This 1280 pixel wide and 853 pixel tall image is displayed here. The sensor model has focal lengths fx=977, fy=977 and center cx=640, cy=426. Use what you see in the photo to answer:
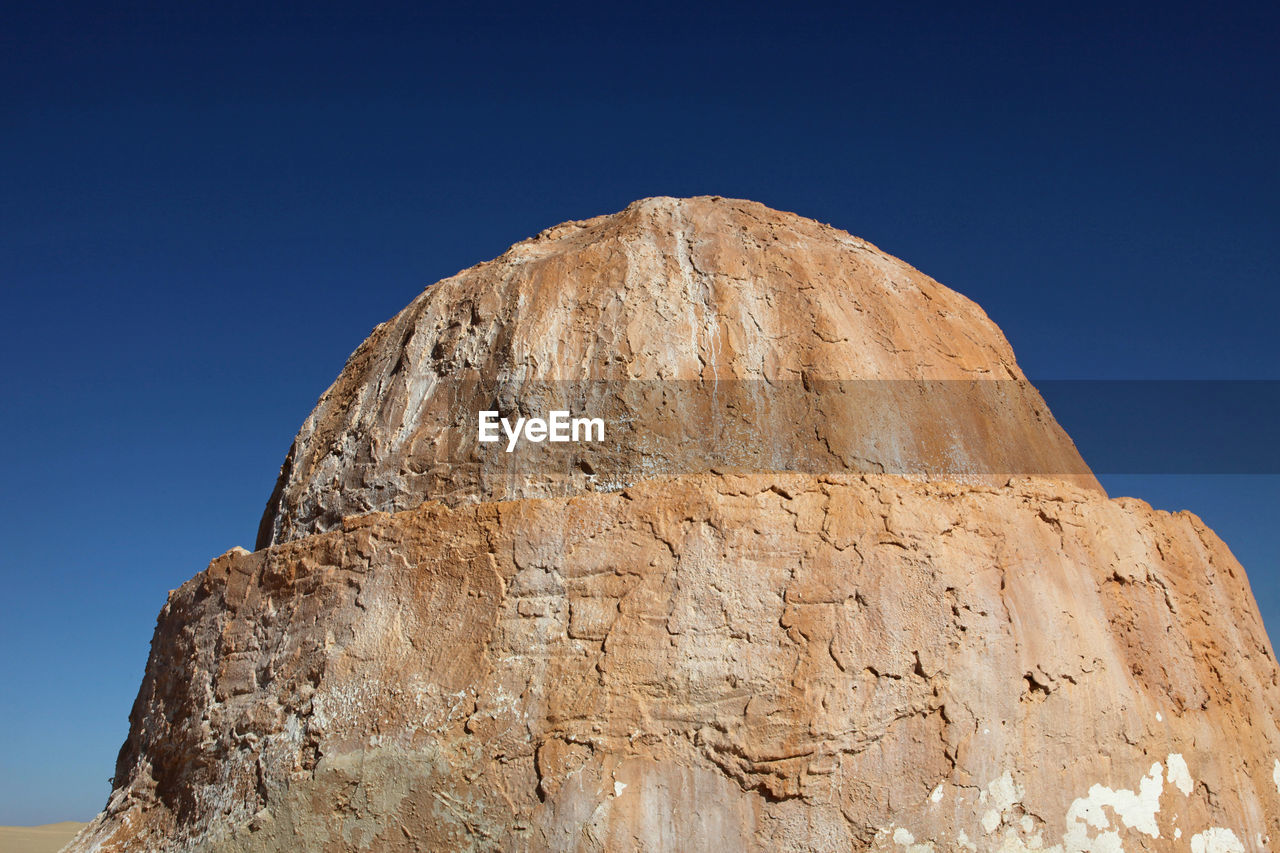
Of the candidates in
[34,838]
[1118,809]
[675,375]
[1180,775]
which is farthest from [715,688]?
[34,838]

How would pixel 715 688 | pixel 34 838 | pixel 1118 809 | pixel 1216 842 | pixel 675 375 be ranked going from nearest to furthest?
1. pixel 715 688
2. pixel 1118 809
3. pixel 1216 842
4. pixel 675 375
5. pixel 34 838

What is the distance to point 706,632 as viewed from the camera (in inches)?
212

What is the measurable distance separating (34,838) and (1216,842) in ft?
117

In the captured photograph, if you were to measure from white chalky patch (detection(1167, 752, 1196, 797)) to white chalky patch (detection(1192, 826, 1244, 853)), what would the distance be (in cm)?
25

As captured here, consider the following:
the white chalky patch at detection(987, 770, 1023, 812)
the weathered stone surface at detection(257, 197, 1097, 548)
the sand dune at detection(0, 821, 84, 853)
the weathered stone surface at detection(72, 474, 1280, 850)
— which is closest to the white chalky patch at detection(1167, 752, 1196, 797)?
the weathered stone surface at detection(72, 474, 1280, 850)

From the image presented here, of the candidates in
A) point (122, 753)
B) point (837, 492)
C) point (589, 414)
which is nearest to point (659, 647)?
point (837, 492)

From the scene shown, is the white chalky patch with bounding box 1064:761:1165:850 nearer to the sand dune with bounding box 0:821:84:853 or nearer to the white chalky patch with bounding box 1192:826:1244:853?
the white chalky patch with bounding box 1192:826:1244:853

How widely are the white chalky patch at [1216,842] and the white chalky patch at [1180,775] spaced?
9.7 inches

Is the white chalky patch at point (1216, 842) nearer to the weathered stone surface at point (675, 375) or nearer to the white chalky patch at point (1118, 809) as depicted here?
the white chalky patch at point (1118, 809)

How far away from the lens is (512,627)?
5.55 meters

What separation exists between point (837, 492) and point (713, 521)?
31.9 inches

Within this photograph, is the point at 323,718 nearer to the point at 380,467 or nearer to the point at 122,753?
the point at 380,467

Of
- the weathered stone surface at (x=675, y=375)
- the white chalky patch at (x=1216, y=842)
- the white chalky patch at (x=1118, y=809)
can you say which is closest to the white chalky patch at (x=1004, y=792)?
the white chalky patch at (x=1118, y=809)

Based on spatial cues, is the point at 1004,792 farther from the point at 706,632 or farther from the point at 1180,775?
the point at 706,632
